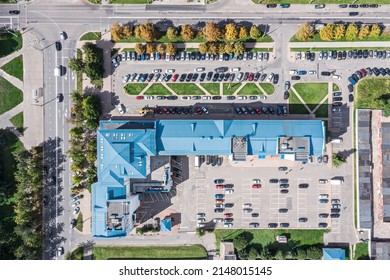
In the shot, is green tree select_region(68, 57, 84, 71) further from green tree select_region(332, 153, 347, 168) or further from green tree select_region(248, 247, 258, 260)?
Answer: green tree select_region(332, 153, 347, 168)

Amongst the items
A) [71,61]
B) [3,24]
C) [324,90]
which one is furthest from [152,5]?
[324,90]

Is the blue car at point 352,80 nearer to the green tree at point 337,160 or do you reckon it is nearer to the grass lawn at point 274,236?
the green tree at point 337,160

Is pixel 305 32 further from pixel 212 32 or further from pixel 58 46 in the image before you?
pixel 58 46

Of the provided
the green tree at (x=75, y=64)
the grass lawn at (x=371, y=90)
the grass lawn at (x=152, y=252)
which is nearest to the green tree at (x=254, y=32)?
the grass lawn at (x=371, y=90)

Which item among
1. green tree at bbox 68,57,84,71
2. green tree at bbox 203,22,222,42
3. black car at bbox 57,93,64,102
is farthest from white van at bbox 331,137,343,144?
black car at bbox 57,93,64,102

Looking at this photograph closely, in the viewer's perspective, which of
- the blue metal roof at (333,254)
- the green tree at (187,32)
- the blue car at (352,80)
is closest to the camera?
the green tree at (187,32)

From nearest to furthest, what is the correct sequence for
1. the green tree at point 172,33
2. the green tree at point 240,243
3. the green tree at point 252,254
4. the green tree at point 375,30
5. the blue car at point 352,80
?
the green tree at point 375,30, the green tree at point 172,33, the green tree at point 240,243, the green tree at point 252,254, the blue car at point 352,80
